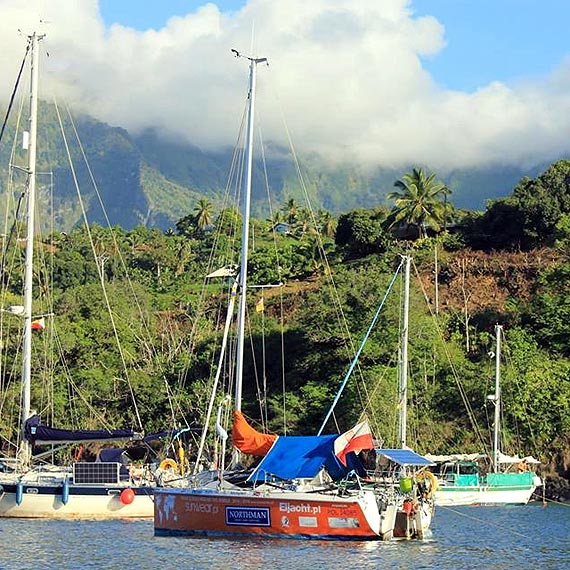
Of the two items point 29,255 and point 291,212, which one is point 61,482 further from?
point 291,212

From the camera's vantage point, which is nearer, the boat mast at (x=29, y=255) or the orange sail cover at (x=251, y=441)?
the orange sail cover at (x=251, y=441)

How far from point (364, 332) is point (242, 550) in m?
41.0

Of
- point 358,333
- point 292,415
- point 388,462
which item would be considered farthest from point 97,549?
point 358,333

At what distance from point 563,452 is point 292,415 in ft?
54.7

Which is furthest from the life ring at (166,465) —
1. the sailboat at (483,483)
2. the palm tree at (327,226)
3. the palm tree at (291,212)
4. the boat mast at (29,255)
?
the palm tree at (291,212)

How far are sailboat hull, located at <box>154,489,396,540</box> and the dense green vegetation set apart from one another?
756 inches

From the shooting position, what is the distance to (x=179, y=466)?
162 ft

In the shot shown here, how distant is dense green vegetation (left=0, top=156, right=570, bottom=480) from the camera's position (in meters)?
69.4

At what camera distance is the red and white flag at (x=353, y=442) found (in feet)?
118

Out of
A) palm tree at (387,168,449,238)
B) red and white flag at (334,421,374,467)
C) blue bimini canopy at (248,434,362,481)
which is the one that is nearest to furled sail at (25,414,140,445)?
blue bimini canopy at (248,434,362,481)

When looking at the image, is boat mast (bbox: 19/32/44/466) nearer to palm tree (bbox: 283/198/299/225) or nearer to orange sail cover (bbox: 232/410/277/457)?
orange sail cover (bbox: 232/410/277/457)

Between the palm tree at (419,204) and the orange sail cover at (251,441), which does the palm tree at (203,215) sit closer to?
the palm tree at (419,204)

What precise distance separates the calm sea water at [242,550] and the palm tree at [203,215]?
10753 cm

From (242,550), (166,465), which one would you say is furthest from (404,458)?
(166,465)
